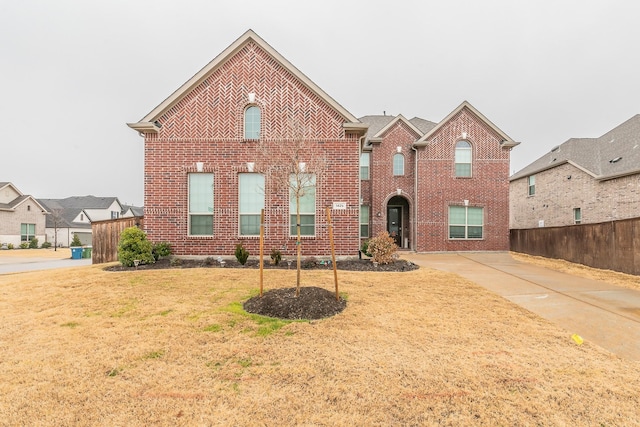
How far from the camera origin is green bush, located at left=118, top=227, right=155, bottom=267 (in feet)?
31.5

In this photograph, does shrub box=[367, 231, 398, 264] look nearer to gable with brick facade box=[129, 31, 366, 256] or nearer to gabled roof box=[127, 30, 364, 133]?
gable with brick facade box=[129, 31, 366, 256]

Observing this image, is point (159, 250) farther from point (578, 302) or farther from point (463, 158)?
point (463, 158)

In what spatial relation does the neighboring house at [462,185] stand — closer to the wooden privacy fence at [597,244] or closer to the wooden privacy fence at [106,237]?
the wooden privacy fence at [597,244]

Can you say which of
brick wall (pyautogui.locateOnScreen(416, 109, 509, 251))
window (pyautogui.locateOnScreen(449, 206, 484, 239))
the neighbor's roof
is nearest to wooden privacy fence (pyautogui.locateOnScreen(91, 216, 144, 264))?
brick wall (pyautogui.locateOnScreen(416, 109, 509, 251))

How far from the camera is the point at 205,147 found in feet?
35.6

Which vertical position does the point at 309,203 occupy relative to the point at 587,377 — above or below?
above

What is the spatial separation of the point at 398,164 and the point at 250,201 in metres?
10.2

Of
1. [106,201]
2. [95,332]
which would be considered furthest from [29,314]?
[106,201]

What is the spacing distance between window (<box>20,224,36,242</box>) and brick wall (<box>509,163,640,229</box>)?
161 ft

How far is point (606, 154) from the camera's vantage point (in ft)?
55.5

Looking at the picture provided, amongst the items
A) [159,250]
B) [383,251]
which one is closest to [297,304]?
[383,251]

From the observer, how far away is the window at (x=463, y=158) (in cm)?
1631

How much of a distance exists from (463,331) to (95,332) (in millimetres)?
5870

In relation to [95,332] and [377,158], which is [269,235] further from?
[377,158]
